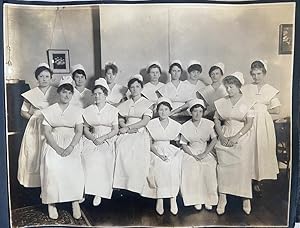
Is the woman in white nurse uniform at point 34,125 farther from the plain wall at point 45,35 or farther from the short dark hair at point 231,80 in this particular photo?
the short dark hair at point 231,80

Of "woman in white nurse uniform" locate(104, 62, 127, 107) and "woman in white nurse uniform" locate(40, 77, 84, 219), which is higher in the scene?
"woman in white nurse uniform" locate(104, 62, 127, 107)

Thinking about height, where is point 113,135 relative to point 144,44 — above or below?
below

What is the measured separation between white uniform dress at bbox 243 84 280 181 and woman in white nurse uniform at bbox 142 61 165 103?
0.64 feet

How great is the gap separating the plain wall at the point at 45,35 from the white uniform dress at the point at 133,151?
0.12 meters

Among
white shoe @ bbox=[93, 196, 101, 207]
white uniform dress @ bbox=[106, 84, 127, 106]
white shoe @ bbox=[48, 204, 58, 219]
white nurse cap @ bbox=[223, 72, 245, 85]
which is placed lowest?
white shoe @ bbox=[48, 204, 58, 219]

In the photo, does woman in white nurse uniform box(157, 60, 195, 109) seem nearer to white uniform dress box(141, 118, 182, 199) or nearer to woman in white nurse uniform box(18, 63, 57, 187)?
white uniform dress box(141, 118, 182, 199)

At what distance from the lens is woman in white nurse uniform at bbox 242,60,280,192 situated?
1.08 meters

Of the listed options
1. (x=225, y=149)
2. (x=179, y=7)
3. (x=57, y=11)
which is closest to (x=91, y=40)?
(x=57, y=11)

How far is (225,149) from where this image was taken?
1.09 m

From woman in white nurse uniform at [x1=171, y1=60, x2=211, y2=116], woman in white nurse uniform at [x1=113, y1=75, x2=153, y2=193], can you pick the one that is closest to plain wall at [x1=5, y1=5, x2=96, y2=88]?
woman in white nurse uniform at [x1=113, y1=75, x2=153, y2=193]

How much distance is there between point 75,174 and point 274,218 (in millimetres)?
462

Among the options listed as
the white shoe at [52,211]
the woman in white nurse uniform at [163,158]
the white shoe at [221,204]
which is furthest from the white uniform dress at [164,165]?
the white shoe at [52,211]

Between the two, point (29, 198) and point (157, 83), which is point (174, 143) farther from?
point (29, 198)

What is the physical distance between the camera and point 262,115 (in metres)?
1.09
